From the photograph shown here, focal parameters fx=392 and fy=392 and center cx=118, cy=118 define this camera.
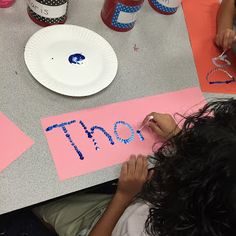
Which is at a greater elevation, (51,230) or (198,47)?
(198,47)

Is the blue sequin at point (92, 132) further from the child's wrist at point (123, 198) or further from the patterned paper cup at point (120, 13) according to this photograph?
the patterned paper cup at point (120, 13)

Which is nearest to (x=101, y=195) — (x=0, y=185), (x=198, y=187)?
(x=0, y=185)

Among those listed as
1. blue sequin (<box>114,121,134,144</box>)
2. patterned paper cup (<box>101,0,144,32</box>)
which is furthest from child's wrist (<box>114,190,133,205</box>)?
patterned paper cup (<box>101,0,144,32</box>)

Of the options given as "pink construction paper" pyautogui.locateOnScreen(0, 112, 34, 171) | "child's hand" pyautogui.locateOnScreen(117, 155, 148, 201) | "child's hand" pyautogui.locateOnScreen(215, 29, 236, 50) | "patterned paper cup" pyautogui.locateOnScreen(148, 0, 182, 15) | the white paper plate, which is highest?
"patterned paper cup" pyautogui.locateOnScreen(148, 0, 182, 15)

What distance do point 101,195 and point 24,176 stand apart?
29 cm

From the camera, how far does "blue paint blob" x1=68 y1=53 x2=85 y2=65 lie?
2.94ft

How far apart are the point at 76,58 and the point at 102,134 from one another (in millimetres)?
193

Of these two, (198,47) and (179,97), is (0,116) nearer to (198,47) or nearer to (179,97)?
(179,97)

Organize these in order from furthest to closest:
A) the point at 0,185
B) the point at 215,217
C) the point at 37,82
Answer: the point at 37,82, the point at 0,185, the point at 215,217

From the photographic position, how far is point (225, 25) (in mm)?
1083

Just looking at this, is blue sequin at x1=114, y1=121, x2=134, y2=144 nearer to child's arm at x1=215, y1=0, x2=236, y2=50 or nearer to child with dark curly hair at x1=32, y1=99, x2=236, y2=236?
child with dark curly hair at x1=32, y1=99, x2=236, y2=236

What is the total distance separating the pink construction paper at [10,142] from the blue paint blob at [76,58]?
0.20m

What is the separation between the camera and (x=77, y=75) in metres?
0.88

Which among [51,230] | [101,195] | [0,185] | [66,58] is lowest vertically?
[51,230]
